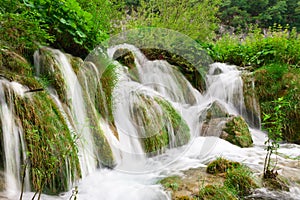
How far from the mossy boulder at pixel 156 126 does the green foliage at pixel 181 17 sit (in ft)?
18.2

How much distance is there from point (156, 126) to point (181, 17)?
6.69 metres

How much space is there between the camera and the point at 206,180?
3.10 m

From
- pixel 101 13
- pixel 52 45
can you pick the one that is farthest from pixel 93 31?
pixel 101 13

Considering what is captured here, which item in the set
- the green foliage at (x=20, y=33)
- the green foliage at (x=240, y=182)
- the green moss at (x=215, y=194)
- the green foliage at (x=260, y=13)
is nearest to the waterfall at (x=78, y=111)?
the green foliage at (x=20, y=33)

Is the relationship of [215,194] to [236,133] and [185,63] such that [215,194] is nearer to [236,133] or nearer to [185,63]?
[236,133]

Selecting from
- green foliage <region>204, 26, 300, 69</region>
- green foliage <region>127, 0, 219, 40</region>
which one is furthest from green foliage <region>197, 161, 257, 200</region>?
green foliage <region>127, 0, 219, 40</region>

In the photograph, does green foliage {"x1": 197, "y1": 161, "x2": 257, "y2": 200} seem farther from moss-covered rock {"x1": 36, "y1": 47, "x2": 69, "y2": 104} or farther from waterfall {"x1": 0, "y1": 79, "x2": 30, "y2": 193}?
moss-covered rock {"x1": 36, "y1": 47, "x2": 69, "y2": 104}

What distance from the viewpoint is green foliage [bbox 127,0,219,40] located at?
9414 mm

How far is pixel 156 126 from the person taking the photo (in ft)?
14.0

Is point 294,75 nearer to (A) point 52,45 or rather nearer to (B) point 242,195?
(B) point 242,195

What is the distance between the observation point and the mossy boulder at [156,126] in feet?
13.1

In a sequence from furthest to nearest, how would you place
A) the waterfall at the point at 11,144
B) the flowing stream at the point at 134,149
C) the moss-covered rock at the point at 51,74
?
the moss-covered rock at the point at 51,74 < the flowing stream at the point at 134,149 < the waterfall at the point at 11,144

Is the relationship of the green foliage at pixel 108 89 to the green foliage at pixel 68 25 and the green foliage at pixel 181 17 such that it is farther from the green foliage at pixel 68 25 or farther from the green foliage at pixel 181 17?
the green foliage at pixel 181 17

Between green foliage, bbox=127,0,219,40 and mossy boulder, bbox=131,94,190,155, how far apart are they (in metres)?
5.56
